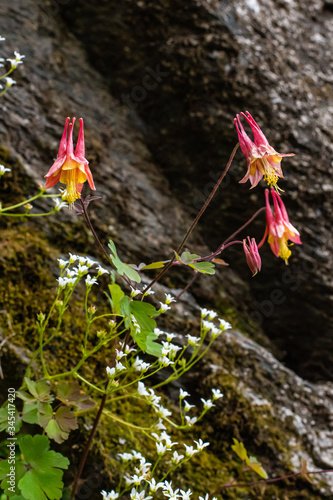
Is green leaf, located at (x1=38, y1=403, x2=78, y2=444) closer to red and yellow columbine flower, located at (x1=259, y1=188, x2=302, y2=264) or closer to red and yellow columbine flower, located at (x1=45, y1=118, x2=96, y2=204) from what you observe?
red and yellow columbine flower, located at (x1=45, y1=118, x2=96, y2=204)

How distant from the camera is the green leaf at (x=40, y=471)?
48.3 inches

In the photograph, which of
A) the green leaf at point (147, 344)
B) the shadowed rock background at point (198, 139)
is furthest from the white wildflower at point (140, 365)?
the shadowed rock background at point (198, 139)

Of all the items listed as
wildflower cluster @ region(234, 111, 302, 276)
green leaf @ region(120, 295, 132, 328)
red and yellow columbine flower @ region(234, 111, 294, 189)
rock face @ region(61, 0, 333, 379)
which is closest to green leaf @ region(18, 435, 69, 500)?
green leaf @ region(120, 295, 132, 328)

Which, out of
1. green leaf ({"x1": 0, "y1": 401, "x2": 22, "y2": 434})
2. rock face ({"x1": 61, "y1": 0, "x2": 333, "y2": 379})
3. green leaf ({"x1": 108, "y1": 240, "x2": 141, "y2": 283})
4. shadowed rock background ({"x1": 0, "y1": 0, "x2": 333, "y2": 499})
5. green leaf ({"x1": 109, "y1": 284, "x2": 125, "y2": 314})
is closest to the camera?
green leaf ({"x1": 108, "y1": 240, "x2": 141, "y2": 283})

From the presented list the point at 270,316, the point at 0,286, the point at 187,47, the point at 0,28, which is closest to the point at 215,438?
the point at 270,316

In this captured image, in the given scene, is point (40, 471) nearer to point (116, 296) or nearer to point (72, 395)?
point (72, 395)

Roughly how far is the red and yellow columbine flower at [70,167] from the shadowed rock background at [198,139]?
102 cm

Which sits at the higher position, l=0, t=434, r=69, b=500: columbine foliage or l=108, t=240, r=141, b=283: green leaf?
l=108, t=240, r=141, b=283: green leaf

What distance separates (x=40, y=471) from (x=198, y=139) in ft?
7.57

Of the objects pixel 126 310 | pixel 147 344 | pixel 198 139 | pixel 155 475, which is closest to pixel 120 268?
pixel 126 310

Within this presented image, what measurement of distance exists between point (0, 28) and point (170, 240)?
6.36 feet

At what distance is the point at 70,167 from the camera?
1225 mm

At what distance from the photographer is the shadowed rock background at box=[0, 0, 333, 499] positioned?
7.90 feet

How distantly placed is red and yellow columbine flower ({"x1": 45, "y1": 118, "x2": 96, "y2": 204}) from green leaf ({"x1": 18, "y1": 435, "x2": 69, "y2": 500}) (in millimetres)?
806
